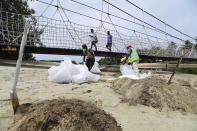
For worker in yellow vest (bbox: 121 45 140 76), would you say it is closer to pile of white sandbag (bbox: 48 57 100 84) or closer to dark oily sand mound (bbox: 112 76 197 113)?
pile of white sandbag (bbox: 48 57 100 84)

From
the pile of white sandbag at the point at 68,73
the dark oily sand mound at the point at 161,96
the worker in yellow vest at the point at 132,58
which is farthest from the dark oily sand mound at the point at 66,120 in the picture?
the worker in yellow vest at the point at 132,58

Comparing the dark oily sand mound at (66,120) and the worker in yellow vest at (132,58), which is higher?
the worker in yellow vest at (132,58)

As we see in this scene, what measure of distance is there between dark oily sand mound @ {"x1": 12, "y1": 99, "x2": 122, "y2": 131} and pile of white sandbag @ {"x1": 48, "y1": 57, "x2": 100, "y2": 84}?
209 cm

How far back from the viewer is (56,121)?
1154mm

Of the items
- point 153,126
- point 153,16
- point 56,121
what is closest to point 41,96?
point 56,121

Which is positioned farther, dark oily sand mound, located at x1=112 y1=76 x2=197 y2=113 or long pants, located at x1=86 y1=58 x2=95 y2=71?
long pants, located at x1=86 y1=58 x2=95 y2=71

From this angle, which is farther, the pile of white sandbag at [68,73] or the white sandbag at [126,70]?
the white sandbag at [126,70]

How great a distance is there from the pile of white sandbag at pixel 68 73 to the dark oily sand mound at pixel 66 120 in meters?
2.09

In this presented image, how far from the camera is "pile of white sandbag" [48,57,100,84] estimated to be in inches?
134

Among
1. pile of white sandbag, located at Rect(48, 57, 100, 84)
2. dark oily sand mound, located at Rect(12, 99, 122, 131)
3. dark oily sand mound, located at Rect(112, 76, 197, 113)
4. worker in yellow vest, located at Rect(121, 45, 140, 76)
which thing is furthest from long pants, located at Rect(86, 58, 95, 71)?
dark oily sand mound, located at Rect(12, 99, 122, 131)

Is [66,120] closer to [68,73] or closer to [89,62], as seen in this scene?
[68,73]

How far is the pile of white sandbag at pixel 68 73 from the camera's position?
3.41 metres

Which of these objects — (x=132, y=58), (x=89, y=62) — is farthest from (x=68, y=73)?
(x=132, y=58)

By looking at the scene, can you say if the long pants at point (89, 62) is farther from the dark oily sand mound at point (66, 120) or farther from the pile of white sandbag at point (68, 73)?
the dark oily sand mound at point (66, 120)
